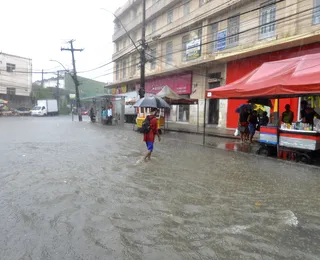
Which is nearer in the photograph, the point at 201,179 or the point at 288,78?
the point at 201,179

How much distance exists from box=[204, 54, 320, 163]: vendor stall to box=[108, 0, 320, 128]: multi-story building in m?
3.09

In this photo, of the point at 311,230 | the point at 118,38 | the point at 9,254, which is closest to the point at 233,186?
the point at 311,230

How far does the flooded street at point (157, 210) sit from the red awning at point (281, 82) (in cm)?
226

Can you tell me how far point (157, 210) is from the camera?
15.0 feet

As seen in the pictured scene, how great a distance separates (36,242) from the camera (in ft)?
11.4

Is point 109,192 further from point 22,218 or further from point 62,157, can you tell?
point 62,157

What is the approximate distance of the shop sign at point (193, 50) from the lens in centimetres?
2273

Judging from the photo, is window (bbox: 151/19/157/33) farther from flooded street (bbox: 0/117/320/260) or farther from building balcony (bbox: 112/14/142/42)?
flooded street (bbox: 0/117/320/260)

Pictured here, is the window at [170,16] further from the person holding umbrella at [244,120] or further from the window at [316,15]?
the person holding umbrella at [244,120]

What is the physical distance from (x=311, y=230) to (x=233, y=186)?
7.32ft

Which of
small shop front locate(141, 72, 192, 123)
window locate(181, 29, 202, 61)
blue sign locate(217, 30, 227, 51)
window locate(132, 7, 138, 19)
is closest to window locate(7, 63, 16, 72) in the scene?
window locate(132, 7, 138, 19)

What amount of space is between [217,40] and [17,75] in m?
40.9

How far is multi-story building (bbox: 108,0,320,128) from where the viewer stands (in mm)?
15258

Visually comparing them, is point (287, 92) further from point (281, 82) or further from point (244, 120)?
point (244, 120)
